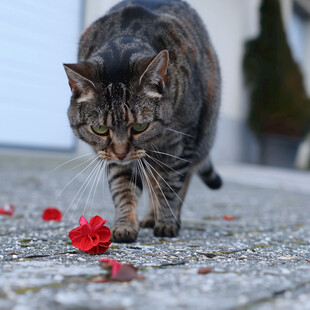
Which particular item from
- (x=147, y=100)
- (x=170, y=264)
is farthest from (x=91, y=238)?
(x=147, y=100)

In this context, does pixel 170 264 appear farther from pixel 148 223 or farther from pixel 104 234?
pixel 148 223

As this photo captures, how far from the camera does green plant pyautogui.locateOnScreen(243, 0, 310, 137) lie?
8.62 meters

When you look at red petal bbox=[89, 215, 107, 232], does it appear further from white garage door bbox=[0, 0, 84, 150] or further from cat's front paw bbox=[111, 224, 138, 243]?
white garage door bbox=[0, 0, 84, 150]

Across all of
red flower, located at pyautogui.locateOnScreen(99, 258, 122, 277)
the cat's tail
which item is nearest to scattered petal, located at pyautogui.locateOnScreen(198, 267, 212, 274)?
red flower, located at pyautogui.locateOnScreen(99, 258, 122, 277)

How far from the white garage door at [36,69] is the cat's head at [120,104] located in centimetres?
362

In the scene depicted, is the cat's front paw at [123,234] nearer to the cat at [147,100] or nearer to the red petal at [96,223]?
the cat at [147,100]

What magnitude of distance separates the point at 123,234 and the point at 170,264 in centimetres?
51

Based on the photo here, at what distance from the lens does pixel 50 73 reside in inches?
238

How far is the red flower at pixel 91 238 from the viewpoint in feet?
5.45

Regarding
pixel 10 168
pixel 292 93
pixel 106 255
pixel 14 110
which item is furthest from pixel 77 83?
pixel 292 93

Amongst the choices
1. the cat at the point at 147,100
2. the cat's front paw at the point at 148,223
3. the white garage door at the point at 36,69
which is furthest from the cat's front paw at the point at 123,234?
the white garage door at the point at 36,69

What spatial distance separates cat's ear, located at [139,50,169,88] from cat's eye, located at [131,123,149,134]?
185 millimetres

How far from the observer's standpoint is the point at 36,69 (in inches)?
233

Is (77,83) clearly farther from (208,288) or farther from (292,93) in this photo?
(292,93)
